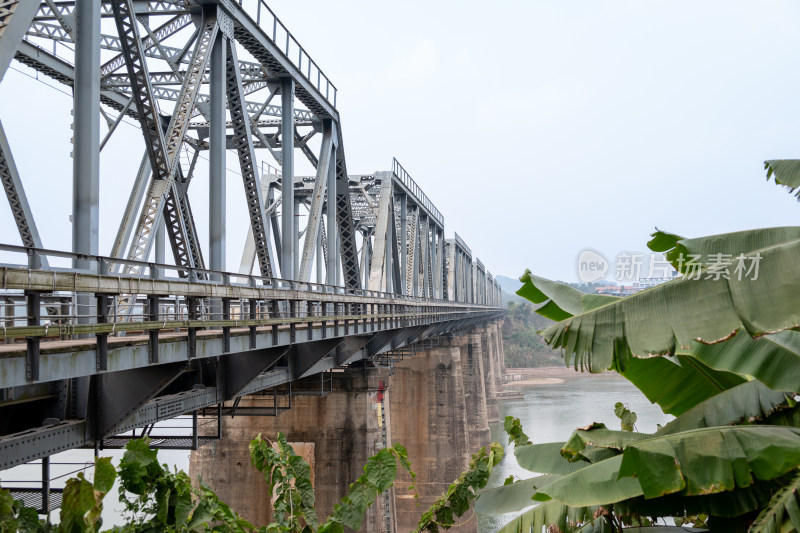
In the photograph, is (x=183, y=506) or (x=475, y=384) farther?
(x=475, y=384)

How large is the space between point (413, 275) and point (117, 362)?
32.2 meters

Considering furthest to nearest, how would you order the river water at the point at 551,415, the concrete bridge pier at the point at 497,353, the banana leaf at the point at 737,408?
the concrete bridge pier at the point at 497,353, the river water at the point at 551,415, the banana leaf at the point at 737,408

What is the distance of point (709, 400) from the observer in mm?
6301

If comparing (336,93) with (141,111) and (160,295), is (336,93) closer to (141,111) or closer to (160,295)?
(141,111)

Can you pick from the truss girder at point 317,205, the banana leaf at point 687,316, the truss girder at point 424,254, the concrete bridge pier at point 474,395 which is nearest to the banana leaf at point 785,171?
the banana leaf at point 687,316

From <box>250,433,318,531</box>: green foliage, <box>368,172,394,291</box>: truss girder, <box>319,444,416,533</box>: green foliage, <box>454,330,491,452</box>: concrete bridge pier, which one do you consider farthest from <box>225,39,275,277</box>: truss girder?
<box>454,330,491,452</box>: concrete bridge pier

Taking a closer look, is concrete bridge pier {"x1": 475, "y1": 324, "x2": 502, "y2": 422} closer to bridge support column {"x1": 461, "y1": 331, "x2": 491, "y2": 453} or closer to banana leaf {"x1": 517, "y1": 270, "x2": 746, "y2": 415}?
bridge support column {"x1": 461, "y1": 331, "x2": 491, "y2": 453}

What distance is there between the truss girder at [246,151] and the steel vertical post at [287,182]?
7.06 feet

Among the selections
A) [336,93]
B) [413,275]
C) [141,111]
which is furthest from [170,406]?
[413,275]

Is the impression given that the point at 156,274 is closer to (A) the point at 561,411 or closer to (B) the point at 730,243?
(B) the point at 730,243

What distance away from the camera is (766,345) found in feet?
19.5

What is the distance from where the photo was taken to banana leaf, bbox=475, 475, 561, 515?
6660mm

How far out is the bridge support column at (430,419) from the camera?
4028 centimetres

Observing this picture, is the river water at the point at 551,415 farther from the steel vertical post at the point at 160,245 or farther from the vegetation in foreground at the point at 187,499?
the vegetation in foreground at the point at 187,499
